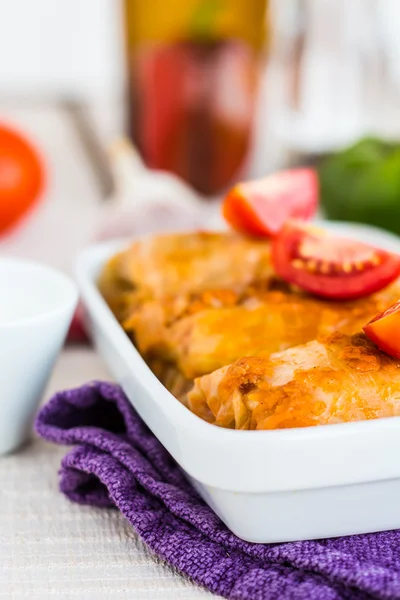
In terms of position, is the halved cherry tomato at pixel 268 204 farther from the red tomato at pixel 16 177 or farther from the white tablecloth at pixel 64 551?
the red tomato at pixel 16 177

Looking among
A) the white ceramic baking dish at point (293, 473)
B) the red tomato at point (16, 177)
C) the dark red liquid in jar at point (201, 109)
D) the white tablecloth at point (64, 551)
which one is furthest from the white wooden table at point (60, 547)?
the dark red liquid in jar at point (201, 109)

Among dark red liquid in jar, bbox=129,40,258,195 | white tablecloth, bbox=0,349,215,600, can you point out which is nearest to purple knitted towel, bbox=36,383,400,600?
white tablecloth, bbox=0,349,215,600

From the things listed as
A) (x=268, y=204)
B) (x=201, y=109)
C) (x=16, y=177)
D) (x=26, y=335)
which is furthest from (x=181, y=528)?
(x=201, y=109)

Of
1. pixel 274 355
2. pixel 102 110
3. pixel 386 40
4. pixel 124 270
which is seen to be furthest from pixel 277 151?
pixel 274 355

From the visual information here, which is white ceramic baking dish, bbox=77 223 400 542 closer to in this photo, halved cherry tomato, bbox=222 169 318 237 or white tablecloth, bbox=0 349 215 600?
white tablecloth, bbox=0 349 215 600

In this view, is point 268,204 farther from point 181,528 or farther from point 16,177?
point 16,177

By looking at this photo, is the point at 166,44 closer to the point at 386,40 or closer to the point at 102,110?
the point at 386,40
